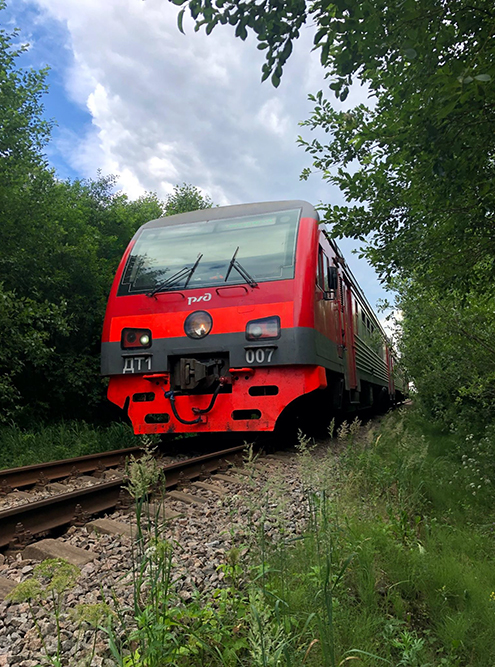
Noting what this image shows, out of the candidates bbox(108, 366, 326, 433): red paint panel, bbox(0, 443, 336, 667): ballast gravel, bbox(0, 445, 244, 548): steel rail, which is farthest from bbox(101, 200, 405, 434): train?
bbox(0, 443, 336, 667): ballast gravel

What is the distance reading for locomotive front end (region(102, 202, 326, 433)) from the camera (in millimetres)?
5781

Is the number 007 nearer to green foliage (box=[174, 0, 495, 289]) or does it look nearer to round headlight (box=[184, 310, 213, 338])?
round headlight (box=[184, 310, 213, 338])

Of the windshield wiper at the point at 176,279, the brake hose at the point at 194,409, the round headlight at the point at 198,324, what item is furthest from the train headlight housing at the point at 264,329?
the windshield wiper at the point at 176,279

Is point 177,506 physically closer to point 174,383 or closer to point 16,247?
point 174,383

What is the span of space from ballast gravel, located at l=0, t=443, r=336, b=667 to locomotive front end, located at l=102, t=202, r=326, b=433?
74.4 inches

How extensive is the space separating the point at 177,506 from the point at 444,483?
233 centimetres

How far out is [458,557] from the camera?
2.76 m

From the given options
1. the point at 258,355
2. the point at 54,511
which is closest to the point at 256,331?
the point at 258,355

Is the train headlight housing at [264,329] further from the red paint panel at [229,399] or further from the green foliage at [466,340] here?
the green foliage at [466,340]

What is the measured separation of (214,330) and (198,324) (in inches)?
8.7

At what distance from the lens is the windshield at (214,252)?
6.18m

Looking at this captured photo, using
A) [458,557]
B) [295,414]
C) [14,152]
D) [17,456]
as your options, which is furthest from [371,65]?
[14,152]

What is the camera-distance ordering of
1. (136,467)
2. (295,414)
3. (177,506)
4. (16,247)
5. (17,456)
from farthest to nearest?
(16,247), (295,414), (17,456), (177,506), (136,467)

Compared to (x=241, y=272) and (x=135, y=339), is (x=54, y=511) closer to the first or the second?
(x=135, y=339)
